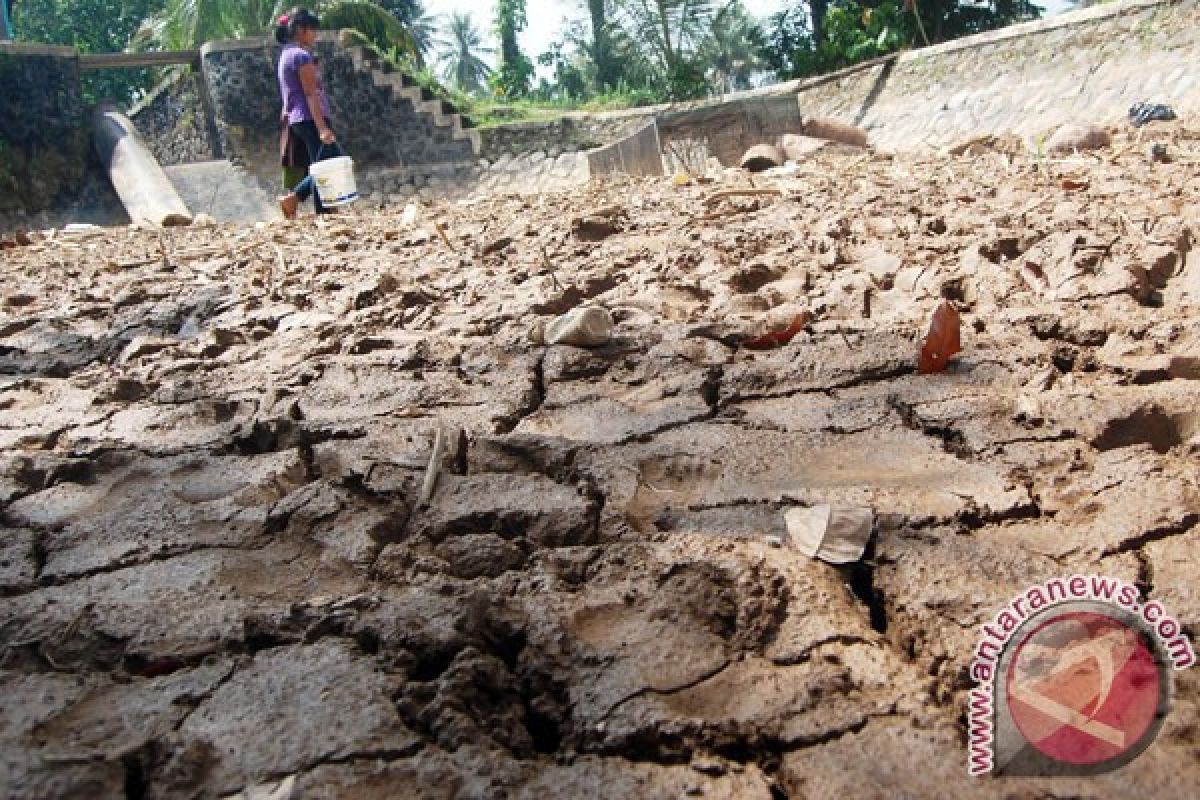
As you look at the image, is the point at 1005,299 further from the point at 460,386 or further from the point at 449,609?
the point at 449,609

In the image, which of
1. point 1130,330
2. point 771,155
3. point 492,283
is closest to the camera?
point 1130,330

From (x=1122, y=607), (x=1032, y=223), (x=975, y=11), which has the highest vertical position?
(x=975, y=11)

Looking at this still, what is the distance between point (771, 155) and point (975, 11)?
9.52m

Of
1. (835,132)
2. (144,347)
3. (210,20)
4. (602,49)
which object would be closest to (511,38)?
(602,49)

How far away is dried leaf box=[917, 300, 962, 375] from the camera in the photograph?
218 cm

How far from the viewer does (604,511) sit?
1704 millimetres

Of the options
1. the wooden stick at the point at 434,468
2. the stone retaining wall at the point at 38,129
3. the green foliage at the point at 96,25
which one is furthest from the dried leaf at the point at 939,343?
the green foliage at the point at 96,25

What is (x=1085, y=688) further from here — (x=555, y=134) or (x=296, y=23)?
(x=555, y=134)

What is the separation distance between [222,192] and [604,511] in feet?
35.1

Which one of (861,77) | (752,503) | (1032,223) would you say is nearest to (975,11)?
(861,77)

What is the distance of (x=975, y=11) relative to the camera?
45.4 ft

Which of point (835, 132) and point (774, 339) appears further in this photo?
point (835, 132)

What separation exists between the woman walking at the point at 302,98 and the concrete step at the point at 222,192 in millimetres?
4491

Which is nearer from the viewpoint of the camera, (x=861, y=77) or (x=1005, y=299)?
(x=1005, y=299)
